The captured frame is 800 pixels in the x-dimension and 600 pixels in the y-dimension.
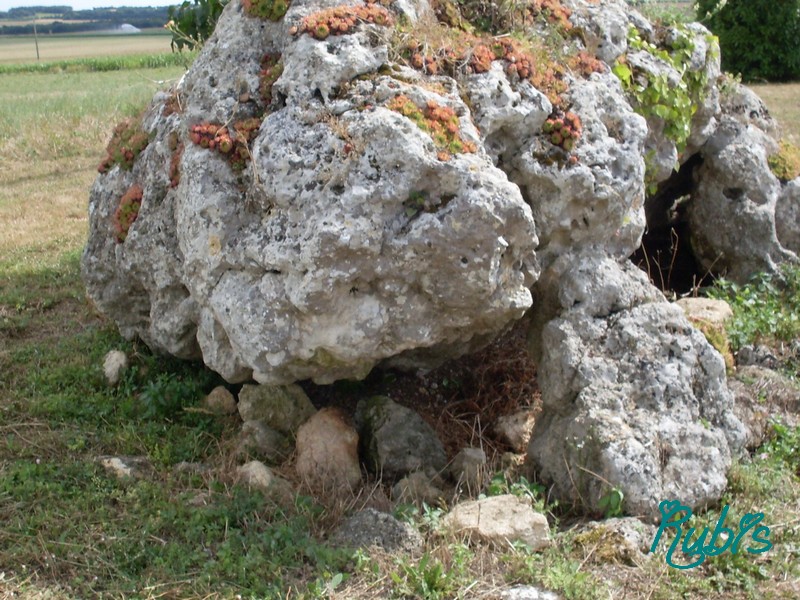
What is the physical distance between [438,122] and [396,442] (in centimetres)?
190

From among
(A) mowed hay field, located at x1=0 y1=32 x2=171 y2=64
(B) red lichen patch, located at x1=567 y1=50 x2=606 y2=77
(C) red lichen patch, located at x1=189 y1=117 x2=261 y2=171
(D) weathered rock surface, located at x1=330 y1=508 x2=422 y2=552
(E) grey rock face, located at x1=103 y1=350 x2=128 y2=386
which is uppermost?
(B) red lichen patch, located at x1=567 y1=50 x2=606 y2=77

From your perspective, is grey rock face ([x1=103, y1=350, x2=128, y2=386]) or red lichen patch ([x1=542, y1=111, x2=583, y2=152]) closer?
red lichen patch ([x1=542, y1=111, x2=583, y2=152])

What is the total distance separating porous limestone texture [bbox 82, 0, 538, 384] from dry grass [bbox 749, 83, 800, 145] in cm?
974

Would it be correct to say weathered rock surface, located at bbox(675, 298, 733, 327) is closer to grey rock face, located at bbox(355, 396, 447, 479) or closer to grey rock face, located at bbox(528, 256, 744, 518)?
grey rock face, located at bbox(528, 256, 744, 518)

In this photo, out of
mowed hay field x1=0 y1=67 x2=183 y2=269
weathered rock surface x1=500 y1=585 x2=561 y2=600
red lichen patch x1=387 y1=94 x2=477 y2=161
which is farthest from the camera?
mowed hay field x1=0 y1=67 x2=183 y2=269

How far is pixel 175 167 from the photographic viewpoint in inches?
211

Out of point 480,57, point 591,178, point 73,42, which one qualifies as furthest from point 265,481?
point 73,42

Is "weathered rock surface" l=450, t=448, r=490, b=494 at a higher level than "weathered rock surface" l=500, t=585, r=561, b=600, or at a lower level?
higher

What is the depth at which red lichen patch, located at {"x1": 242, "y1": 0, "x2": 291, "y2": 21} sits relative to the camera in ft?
16.9

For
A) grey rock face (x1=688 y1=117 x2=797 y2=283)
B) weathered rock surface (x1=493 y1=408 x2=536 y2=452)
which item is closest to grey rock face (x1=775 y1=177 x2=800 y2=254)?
grey rock face (x1=688 y1=117 x2=797 y2=283)

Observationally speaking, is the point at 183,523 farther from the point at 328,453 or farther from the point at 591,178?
the point at 591,178

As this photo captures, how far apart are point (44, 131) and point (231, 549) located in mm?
13164

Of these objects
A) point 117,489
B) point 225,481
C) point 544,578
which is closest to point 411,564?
point 544,578

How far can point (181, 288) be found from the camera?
5.53 meters
